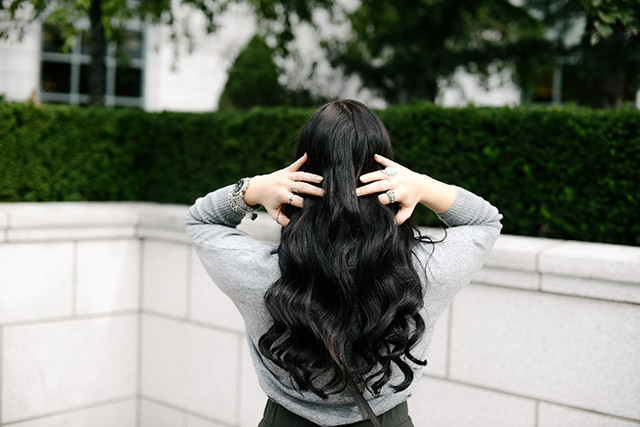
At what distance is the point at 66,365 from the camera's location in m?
4.06

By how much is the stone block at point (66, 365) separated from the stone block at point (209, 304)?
1.99ft

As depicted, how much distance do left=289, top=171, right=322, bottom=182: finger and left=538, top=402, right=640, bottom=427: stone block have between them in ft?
6.11

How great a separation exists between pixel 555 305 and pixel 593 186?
2.53ft

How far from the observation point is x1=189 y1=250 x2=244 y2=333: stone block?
13.0 ft

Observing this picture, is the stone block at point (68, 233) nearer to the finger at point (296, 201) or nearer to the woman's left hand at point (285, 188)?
the woman's left hand at point (285, 188)

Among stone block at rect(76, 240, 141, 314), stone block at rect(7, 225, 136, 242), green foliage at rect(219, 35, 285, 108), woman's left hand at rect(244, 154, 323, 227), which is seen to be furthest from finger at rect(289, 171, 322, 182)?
green foliage at rect(219, 35, 285, 108)

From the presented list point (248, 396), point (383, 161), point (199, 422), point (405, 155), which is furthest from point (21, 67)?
point (383, 161)

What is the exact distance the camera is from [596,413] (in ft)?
9.00

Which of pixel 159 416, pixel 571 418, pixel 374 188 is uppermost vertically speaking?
pixel 374 188

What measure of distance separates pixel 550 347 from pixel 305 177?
1.76 meters

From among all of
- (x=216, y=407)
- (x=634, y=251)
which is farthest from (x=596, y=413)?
(x=216, y=407)

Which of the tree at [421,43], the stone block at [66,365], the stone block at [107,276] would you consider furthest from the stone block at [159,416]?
the tree at [421,43]

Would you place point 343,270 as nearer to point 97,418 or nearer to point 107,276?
point 107,276

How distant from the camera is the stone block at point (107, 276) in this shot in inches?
162
